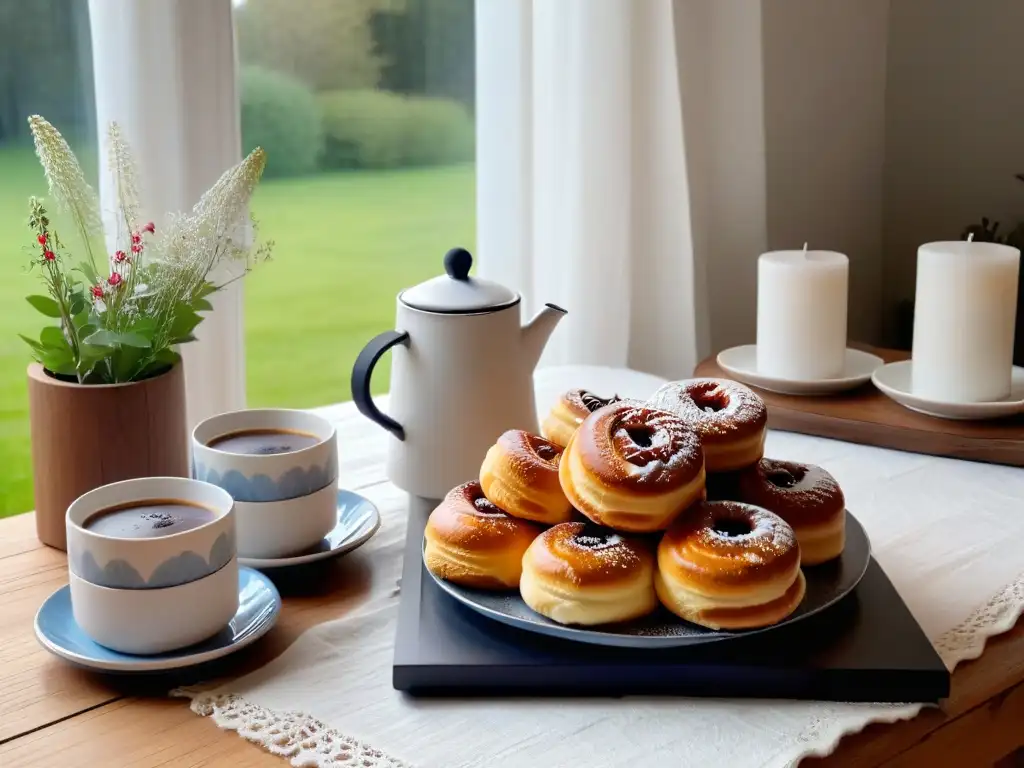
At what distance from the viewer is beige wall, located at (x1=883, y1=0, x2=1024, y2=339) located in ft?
7.08

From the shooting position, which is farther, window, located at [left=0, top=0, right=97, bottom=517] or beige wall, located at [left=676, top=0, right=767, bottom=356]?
beige wall, located at [left=676, top=0, right=767, bottom=356]

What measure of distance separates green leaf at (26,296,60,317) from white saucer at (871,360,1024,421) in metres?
0.88

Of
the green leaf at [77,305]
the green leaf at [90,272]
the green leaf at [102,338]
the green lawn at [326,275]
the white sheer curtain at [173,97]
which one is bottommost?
the green lawn at [326,275]

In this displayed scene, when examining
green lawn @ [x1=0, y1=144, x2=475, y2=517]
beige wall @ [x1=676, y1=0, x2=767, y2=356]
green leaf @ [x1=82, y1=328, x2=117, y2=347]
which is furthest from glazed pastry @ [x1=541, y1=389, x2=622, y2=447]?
green lawn @ [x1=0, y1=144, x2=475, y2=517]

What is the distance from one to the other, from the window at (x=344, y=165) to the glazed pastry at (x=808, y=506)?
515mm

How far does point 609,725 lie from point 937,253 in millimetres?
767

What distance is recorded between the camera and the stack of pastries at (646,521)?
77 centimetres

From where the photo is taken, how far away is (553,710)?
777mm

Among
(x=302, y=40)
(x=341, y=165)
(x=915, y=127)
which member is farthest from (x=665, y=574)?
(x=341, y=165)

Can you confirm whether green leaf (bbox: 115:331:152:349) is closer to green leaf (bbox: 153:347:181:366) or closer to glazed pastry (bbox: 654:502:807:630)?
green leaf (bbox: 153:347:181:366)

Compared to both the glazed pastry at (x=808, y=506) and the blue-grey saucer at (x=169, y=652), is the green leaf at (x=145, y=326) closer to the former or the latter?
the blue-grey saucer at (x=169, y=652)

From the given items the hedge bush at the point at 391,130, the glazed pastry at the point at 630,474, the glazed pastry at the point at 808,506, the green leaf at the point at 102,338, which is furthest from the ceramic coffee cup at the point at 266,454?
the hedge bush at the point at 391,130

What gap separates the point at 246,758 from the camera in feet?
2.40

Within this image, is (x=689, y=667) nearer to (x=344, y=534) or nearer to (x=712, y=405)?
(x=712, y=405)
